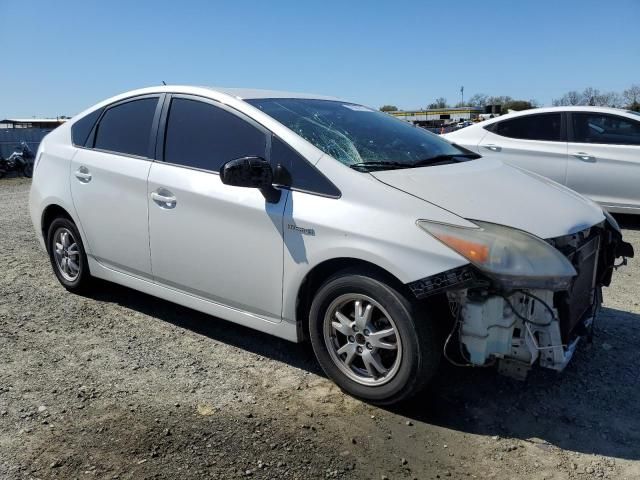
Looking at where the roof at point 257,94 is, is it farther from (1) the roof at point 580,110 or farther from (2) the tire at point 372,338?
(1) the roof at point 580,110

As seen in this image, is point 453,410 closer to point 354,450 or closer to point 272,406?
point 354,450

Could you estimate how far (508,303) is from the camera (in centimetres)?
282

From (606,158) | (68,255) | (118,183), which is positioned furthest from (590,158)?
(68,255)

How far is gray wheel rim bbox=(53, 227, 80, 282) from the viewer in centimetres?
479

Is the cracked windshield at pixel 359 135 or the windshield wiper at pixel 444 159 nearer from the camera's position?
the cracked windshield at pixel 359 135

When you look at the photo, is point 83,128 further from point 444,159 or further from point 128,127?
point 444,159

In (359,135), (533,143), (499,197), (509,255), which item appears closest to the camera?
(509,255)

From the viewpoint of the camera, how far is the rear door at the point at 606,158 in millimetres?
7355

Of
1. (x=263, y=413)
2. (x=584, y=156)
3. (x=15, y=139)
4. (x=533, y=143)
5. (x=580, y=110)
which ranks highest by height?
(x=580, y=110)

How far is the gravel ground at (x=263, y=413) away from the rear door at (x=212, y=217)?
48 centimetres

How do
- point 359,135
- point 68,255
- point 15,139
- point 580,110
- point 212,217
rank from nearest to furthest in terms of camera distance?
1. point 212,217
2. point 359,135
3. point 68,255
4. point 580,110
5. point 15,139

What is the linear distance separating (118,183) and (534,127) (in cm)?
604

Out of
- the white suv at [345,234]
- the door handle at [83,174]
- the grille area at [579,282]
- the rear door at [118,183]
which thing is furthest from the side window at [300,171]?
the door handle at [83,174]

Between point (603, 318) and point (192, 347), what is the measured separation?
308 cm
